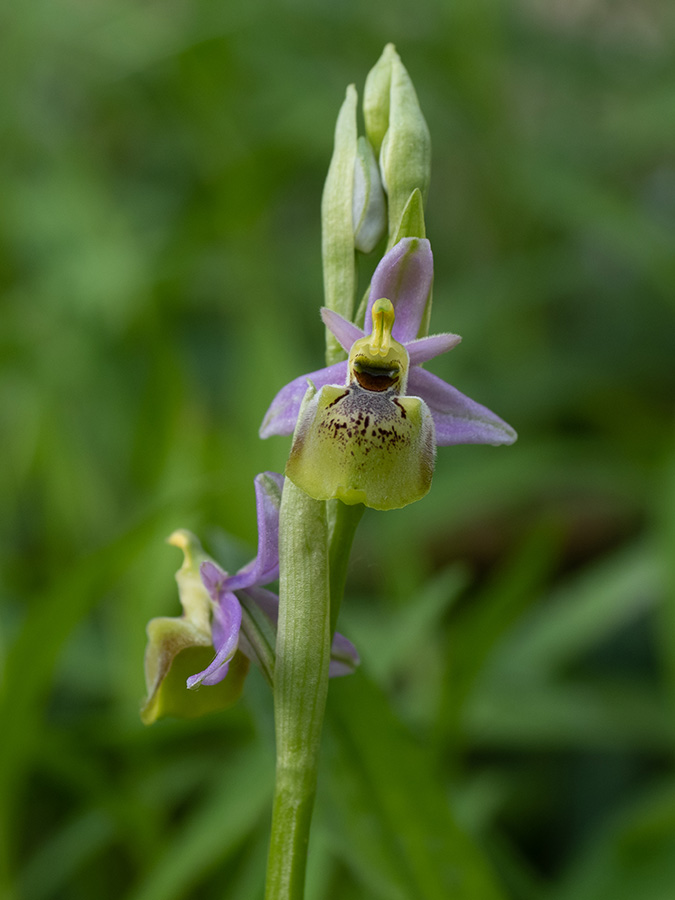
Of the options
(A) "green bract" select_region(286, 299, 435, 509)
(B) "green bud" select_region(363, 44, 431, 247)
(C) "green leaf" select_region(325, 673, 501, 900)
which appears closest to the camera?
(A) "green bract" select_region(286, 299, 435, 509)

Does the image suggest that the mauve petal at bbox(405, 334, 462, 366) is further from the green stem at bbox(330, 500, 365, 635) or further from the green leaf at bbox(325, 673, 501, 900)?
the green leaf at bbox(325, 673, 501, 900)

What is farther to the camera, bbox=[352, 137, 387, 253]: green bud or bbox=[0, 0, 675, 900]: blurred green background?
bbox=[0, 0, 675, 900]: blurred green background

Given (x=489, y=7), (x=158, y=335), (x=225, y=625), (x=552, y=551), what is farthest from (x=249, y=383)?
(x=489, y=7)

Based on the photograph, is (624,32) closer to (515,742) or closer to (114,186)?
(114,186)

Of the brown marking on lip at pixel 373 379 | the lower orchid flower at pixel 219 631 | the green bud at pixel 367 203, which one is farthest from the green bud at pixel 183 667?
the green bud at pixel 367 203

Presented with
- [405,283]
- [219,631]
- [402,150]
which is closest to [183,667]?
[219,631]

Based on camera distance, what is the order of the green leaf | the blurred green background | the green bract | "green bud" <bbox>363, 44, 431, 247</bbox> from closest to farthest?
the green bract < "green bud" <bbox>363, 44, 431, 247</bbox> < the green leaf < the blurred green background

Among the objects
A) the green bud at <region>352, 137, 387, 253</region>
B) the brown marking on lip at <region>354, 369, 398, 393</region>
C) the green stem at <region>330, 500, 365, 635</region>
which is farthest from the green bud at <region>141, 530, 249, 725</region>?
the green bud at <region>352, 137, 387, 253</region>
